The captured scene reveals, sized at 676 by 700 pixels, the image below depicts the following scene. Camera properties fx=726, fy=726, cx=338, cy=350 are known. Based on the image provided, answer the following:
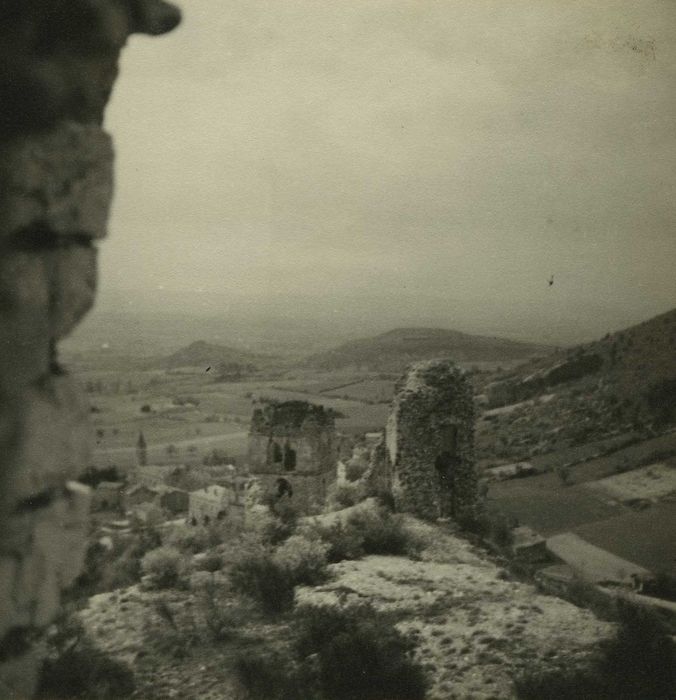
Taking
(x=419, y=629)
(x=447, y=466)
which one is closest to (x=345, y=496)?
(x=447, y=466)

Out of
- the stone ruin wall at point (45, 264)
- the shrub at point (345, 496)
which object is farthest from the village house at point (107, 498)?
the stone ruin wall at point (45, 264)

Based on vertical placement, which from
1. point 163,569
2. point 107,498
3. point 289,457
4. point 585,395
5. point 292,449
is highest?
point 585,395

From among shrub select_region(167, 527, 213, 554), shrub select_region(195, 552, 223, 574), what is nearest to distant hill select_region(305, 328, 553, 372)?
shrub select_region(167, 527, 213, 554)

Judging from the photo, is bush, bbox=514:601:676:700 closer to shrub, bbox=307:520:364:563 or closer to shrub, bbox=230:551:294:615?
shrub, bbox=230:551:294:615

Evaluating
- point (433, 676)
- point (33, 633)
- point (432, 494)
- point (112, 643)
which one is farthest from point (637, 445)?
point (33, 633)

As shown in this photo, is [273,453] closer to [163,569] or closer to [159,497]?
[159,497]

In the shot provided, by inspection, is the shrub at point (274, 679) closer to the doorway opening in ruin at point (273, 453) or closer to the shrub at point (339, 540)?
the shrub at point (339, 540)
